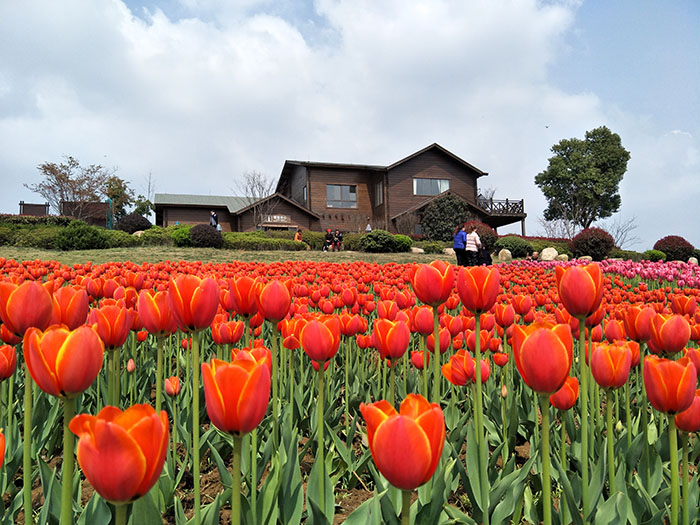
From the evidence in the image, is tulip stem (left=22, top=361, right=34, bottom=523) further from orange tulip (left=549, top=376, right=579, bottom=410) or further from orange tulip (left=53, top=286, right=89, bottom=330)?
orange tulip (left=549, top=376, right=579, bottom=410)

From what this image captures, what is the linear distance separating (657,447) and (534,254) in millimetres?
27209

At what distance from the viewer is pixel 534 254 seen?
27.9 meters

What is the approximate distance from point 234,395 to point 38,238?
84.4ft

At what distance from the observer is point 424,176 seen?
39.1 m

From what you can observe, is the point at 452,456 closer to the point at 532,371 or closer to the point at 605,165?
the point at 532,371

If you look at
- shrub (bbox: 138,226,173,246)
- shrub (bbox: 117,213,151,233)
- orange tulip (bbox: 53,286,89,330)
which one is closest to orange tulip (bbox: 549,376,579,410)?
orange tulip (bbox: 53,286,89,330)

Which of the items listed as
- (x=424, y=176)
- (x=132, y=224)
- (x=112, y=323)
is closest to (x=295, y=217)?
(x=424, y=176)

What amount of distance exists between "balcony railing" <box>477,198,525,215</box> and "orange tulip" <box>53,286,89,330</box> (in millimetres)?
40509

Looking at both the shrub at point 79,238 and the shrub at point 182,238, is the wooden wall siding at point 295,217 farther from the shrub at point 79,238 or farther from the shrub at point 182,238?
the shrub at point 79,238

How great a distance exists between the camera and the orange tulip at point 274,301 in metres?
1.90

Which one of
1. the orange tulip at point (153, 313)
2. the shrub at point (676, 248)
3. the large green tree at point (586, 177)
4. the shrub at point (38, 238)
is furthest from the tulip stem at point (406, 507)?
the large green tree at point (586, 177)

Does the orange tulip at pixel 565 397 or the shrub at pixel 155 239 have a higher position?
the shrub at pixel 155 239

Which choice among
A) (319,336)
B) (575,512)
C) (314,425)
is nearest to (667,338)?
(575,512)

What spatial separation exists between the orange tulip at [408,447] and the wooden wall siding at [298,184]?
128 ft
